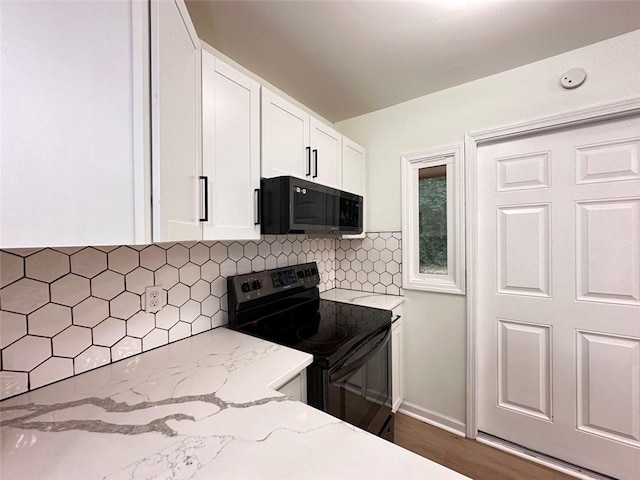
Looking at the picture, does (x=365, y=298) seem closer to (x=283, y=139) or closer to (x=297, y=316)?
(x=297, y=316)

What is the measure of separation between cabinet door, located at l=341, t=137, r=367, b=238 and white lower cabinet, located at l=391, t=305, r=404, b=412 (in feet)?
2.30

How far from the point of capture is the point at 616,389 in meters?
1.40

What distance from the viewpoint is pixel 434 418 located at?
1875 millimetres

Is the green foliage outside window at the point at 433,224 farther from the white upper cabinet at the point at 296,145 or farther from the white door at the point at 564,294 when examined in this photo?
the white upper cabinet at the point at 296,145

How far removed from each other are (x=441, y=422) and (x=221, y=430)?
1.85m

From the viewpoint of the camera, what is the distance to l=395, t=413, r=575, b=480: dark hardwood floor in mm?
1492

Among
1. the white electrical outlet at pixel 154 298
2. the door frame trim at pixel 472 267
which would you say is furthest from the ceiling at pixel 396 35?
the white electrical outlet at pixel 154 298

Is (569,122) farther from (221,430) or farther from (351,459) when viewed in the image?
(221,430)

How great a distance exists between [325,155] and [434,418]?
6.67 feet

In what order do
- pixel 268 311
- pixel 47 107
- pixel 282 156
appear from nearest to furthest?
pixel 47 107 → pixel 282 156 → pixel 268 311

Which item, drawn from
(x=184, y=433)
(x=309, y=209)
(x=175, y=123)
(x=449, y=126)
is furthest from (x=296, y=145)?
(x=184, y=433)

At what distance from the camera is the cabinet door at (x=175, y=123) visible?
640mm

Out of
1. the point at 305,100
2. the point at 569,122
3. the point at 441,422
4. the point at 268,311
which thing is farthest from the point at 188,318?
the point at 569,122

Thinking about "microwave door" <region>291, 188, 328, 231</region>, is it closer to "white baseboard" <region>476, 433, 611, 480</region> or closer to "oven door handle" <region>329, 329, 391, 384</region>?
"oven door handle" <region>329, 329, 391, 384</region>
